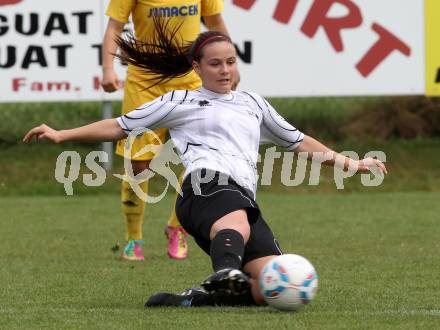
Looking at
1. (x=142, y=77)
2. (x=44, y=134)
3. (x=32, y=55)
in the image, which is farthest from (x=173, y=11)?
(x=32, y=55)

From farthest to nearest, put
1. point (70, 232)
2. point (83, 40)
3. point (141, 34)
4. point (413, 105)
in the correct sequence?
point (413, 105), point (83, 40), point (70, 232), point (141, 34)

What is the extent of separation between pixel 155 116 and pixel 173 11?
216 cm

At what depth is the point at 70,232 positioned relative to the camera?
9297mm

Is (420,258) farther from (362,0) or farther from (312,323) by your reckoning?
(362,0)

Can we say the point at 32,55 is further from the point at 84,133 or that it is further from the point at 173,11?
the point at 84,133

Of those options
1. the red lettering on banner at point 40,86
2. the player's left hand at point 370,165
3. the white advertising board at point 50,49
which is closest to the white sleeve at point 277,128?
the player's left hand at point 370,165

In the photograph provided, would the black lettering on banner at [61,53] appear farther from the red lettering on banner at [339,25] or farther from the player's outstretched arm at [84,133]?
the player's outstretched arm at [84,133]

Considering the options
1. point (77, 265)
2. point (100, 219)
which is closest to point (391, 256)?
point (77, 265)

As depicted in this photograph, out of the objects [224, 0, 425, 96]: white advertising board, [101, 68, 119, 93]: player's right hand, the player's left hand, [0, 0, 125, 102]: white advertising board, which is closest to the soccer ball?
the player's left hand

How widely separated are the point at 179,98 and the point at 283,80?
26.5 feet

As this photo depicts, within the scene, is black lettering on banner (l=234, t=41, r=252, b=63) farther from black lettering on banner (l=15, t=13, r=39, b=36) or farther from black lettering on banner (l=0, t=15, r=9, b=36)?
black lettering on banner (l=0, t=15, r=9, b=36)

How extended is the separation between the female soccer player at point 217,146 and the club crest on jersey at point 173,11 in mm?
1791

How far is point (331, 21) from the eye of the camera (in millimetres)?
13367

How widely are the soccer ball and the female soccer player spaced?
0.16 meters
